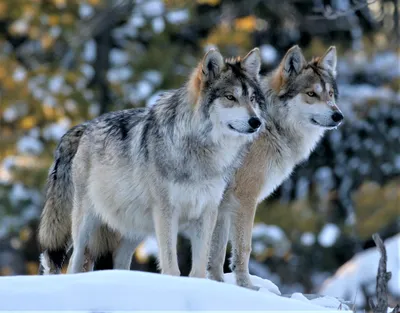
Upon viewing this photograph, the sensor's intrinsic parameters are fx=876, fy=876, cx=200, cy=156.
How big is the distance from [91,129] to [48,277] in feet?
9.56

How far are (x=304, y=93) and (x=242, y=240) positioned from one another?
60.5 inches

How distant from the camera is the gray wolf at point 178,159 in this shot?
23.5ft

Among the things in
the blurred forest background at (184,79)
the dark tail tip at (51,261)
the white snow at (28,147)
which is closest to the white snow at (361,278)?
the blurred forest background at (184,79)

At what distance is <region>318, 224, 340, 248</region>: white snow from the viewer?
752 inches

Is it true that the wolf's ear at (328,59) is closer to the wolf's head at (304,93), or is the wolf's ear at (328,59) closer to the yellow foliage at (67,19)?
Result: the wolf's head at (304,93)

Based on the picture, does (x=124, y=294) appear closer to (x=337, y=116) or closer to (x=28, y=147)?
(x=337, y=116)

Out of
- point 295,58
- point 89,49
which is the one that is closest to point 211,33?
point 89,49

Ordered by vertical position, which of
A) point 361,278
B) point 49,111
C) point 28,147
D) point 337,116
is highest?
point 337,116

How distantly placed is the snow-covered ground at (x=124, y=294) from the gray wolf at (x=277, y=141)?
92.3 inches

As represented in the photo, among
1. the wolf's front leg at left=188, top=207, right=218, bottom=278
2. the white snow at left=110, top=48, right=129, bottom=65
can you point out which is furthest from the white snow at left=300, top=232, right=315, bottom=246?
the wolf's front leg at left=188, top=207, right=218, bottom=278

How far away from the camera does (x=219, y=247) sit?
806 cm

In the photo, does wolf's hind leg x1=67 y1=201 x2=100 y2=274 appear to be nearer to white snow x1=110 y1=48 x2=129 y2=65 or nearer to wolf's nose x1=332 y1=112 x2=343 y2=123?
wolf's nose x1=332 y1=112 x2=343 y2=123

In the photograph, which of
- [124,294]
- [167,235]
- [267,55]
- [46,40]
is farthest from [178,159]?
[46,40]

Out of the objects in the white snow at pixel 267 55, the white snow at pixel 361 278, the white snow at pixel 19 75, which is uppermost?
the white snow at pixel 267 55
